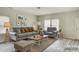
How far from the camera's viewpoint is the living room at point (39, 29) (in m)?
2.10

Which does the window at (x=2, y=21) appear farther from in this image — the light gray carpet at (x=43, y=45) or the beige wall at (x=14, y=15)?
the light gray carpet at (x=43, y=45)

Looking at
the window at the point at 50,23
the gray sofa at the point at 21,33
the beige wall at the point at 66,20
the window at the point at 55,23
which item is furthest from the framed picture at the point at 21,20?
the window at the point at 55,23

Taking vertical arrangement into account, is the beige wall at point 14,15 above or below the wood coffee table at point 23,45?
above

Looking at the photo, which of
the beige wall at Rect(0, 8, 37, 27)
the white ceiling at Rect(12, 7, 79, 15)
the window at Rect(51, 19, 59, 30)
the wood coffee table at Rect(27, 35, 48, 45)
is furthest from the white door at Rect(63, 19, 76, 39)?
the beige wall at Rect(0, 8, 37, 27)

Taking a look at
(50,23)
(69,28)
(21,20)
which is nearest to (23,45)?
(21,20)

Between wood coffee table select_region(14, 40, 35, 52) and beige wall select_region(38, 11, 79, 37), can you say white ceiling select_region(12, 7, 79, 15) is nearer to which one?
beige wall select_region(38, 11, 79, 37)

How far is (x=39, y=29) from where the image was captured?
228 centimetres

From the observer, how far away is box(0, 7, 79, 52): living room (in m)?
2.10
